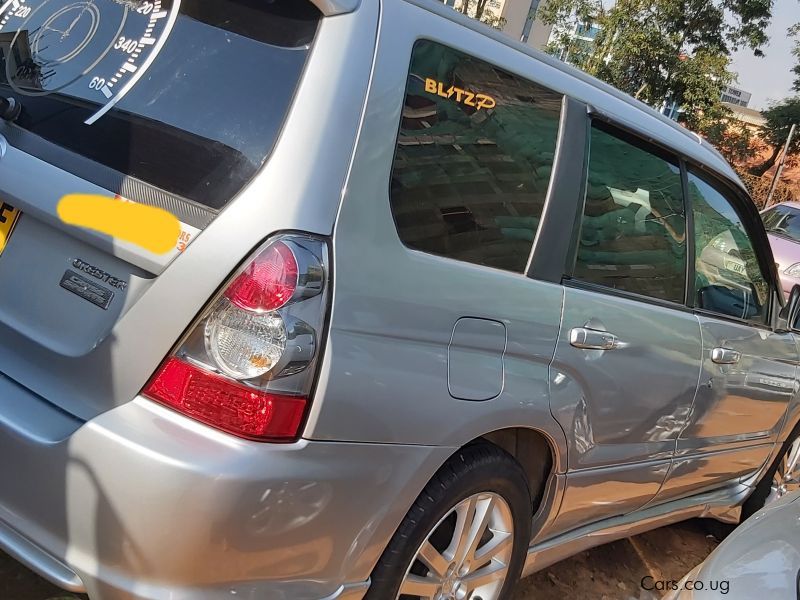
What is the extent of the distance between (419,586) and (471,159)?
3.97 feet

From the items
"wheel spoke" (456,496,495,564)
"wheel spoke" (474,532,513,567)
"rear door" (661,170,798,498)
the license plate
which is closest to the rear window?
the license plate

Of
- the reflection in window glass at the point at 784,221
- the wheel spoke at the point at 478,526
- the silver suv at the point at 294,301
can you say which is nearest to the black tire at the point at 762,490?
the silver suv at the point at 294,301

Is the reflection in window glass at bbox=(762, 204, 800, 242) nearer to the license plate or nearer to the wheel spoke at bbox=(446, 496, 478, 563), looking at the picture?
the wheel spoke at bbox=(446, 496, 478, 563)

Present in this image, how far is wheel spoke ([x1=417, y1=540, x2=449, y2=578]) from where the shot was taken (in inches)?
81.4

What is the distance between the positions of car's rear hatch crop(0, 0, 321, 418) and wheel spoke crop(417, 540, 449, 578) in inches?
37.8

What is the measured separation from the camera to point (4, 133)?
1.99 m

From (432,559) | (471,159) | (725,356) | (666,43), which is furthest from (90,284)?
(666,43)

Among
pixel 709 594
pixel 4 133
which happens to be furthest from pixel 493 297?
pixel 4 133

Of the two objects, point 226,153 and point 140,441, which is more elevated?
point 226,153

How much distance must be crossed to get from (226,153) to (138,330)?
448 millimetres

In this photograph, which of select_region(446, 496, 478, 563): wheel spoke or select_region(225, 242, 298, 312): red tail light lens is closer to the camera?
select_region(225, 242, 298, 312): red tail light lens

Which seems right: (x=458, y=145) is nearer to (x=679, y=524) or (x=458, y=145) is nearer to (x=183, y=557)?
(x=183, y=557)

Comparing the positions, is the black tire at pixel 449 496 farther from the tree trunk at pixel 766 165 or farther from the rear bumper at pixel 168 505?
the tree trunk at pixel 766 165

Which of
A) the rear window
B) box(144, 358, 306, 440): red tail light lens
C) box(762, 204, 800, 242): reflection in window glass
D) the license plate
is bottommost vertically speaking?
box(144, 358, 306, 440): red tail light lens
